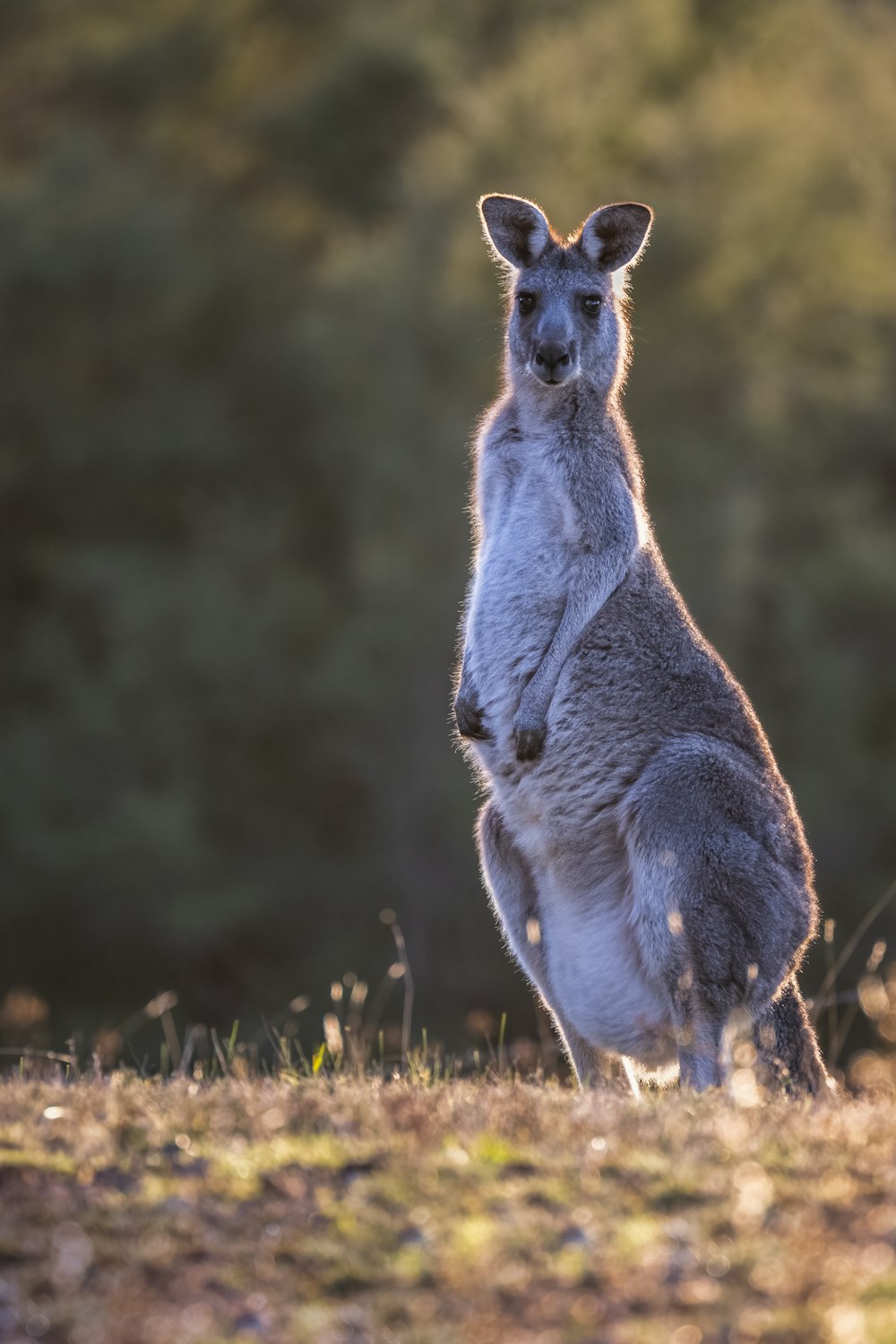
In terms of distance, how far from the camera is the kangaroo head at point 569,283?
23.5 ft

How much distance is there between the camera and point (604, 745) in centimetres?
644

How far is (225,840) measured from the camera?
2706 cm

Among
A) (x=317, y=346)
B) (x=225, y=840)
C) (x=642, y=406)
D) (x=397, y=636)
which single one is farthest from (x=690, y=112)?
(x=225, y=840)

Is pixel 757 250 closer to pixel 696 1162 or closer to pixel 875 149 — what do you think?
pixel 875 149

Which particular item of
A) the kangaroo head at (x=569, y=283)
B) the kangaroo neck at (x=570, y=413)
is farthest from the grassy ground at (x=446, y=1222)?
the kangaroo head at (x=569, y=283)

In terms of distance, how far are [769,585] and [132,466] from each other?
9.55 m

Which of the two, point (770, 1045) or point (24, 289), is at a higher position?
point (24, 289)

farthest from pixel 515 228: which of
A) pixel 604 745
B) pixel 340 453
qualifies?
pixel 340 453

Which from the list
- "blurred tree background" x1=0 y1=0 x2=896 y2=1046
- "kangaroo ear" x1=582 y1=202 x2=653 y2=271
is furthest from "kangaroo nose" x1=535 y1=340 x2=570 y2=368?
"blurred tree background" x1=0 y1=0 x2=896 y2=1046

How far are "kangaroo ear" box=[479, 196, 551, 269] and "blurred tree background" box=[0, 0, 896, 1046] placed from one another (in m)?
16.5

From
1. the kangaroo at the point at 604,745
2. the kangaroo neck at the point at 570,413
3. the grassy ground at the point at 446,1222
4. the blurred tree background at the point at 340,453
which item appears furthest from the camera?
the blurred tree background at the point at 340,453

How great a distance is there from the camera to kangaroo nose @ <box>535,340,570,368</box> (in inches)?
272

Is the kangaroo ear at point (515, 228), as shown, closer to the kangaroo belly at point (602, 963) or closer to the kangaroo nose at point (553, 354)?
the kangaroo nose at point (553, 354)

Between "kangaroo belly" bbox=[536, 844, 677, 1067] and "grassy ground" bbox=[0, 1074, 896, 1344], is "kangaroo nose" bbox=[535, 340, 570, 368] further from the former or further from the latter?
"grassy ground" bbox=[0, 1074, 896, 1344]
